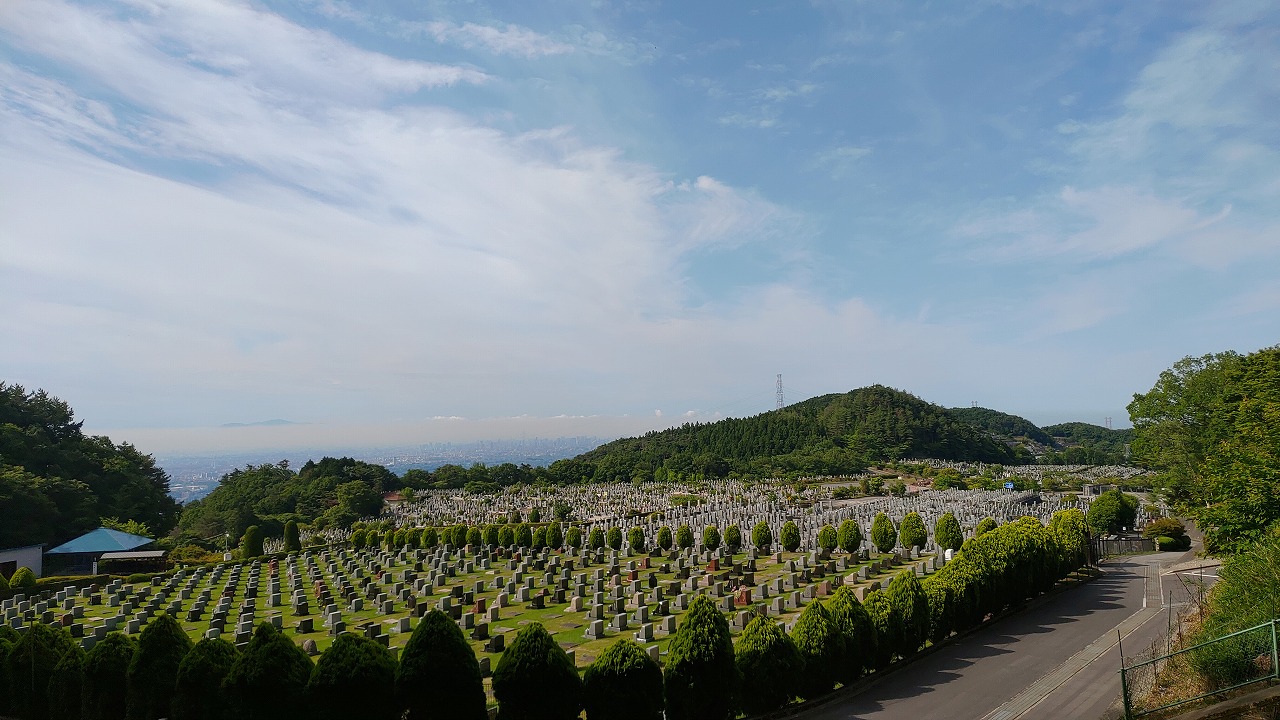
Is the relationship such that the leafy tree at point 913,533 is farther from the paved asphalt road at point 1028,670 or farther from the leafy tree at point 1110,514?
the leafy tree at point 1110,514

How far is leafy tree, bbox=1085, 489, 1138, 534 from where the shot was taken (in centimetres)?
3506

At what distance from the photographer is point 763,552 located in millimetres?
32969

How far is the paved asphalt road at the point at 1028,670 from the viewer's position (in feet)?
39.5

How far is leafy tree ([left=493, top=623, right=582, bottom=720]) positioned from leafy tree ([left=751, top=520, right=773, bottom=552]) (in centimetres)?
2329

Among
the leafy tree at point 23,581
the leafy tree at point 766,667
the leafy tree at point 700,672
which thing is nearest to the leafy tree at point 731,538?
the leafy tree at point 766,667

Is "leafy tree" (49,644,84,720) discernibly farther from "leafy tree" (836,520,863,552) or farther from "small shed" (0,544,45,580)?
"small shed" (0,544,45,580)

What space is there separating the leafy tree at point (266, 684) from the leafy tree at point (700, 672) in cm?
582

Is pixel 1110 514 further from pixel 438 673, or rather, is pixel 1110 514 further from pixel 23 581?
pixel 23 581

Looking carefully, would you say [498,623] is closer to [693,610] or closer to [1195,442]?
[693,610]

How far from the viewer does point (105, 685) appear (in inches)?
452

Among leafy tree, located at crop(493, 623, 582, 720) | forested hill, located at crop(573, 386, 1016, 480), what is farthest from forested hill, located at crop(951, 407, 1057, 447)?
leafy tree, located at crop(493, 623, 582, 720)

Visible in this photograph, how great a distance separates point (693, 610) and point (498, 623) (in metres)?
11.1

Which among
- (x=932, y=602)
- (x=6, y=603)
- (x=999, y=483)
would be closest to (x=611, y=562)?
(x=932, y=602)

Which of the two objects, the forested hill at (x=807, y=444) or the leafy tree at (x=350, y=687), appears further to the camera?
the forested hill at (x=807, y=444)
